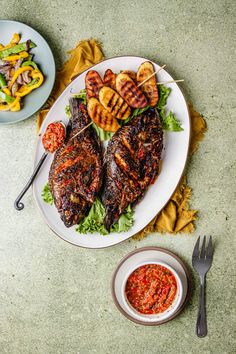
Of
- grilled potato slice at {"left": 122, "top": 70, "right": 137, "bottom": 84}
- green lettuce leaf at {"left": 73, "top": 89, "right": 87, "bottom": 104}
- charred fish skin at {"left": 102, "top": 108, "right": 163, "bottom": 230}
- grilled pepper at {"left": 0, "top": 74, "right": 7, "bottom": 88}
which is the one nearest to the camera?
charred fish skin at {"left": 102, "top": 108, "right": 163, "bottom": 230}

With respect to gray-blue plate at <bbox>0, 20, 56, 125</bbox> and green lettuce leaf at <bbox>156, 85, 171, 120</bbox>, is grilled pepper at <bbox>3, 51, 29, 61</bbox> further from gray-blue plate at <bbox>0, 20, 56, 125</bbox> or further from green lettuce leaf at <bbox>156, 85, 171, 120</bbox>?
green lettuce leaf at <bbox>156, 85, 171, 120</bbox>

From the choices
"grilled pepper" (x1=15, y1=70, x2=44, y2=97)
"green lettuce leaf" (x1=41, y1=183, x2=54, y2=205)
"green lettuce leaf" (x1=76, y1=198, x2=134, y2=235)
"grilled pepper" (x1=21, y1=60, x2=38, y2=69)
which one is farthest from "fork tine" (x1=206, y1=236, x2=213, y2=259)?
"grilled pepper" (x1=21, y1=60, x2=38, y2=69)

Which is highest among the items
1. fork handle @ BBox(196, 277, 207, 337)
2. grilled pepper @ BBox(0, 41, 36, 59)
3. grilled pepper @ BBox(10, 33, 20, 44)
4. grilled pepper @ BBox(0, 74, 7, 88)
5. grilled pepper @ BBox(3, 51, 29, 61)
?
grilled pepper @ BBox(10, 33, 20, 44)

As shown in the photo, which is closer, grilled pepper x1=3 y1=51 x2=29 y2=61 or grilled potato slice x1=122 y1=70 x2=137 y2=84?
grilled potato slice x1=122 y1=70 x2=137 y2=84

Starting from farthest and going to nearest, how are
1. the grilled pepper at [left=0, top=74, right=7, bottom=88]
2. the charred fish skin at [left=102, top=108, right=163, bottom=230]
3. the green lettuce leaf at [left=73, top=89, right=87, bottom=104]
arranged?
the grilled pepper at [left=0, top=74, right=7, bottom=88] → the green lettuce leaf at [left=73, top=89, right=87, bottom=104] → the charred fish skin at [left=102, top=108, right=163, bottom=230]

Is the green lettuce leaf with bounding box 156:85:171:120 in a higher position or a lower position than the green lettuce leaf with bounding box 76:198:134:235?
higher

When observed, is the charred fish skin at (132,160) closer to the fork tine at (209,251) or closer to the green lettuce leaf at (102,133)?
the green lettuce leaf at (102,133)

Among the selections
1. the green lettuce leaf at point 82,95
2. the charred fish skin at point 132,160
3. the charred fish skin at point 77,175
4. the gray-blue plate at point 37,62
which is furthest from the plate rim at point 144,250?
the gray-blue plate at point 37,62
